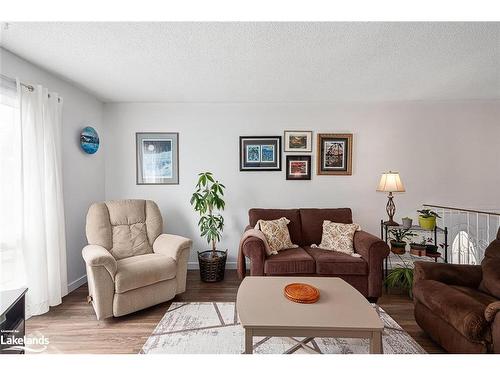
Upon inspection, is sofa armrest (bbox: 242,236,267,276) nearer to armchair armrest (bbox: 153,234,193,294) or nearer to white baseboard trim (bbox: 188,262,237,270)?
armchair armrest (bbox: 153,234,193,294)

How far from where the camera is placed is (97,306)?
197 cm

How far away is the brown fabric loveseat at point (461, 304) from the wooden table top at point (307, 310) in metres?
0.55

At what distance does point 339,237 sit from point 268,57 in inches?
82.4

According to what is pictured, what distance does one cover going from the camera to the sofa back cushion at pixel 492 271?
166 cm

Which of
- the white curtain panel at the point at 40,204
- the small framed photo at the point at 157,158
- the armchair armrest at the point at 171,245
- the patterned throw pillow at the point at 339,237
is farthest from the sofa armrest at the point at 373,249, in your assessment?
the white curtain panel at the point at 40,204

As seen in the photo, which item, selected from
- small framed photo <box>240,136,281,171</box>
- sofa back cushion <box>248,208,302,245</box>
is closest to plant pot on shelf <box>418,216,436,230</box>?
sofa back cushion <box>248,208,302,245</box>

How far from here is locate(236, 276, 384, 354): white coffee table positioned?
1.28m

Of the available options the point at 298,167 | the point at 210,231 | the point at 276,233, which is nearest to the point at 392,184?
the point at 298,167

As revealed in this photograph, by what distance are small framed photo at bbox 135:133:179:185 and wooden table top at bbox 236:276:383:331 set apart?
216 cm

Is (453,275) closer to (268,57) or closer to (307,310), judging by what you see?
(307,310)

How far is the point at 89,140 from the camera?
9.61 feet

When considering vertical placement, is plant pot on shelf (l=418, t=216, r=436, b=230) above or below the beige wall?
below
